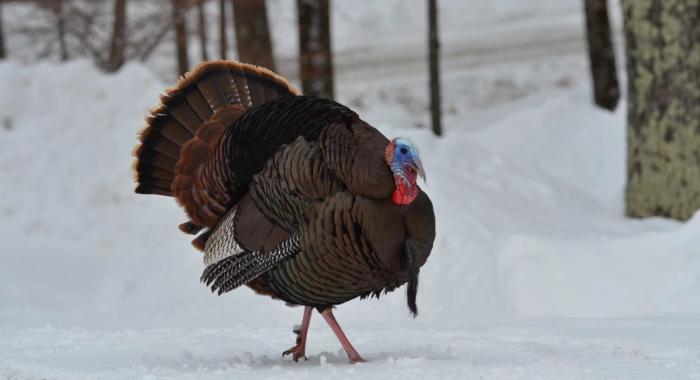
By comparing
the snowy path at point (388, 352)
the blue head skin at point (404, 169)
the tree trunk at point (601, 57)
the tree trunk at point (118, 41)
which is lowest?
the snowy path at point (388, 352)

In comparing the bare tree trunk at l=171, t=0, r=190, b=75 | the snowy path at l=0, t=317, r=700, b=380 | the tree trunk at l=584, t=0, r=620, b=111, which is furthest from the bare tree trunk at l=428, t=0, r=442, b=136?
the snowy path at l=0, t=317, r=700, b=380

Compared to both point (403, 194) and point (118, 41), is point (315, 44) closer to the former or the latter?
point (118, 41)

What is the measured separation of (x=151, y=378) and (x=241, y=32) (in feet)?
25.4

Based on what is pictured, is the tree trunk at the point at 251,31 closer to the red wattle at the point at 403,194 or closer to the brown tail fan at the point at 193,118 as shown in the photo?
the brown tail fan at the point at 193,118

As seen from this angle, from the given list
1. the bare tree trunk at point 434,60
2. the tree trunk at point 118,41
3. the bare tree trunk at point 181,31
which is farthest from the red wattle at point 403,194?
the tree trunk at point 118,41

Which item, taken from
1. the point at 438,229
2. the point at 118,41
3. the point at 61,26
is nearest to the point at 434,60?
the point at 118,41

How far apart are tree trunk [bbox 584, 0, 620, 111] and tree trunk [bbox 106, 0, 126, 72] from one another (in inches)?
201

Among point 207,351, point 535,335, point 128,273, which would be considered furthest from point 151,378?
point 128,273

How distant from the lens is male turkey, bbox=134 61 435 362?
443cm

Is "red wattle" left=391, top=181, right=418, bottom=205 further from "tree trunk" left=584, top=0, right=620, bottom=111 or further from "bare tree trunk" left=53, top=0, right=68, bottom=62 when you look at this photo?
"bare tree trunk" left=53, top=0, right=68, bottom=62

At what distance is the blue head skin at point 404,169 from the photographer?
4.40 metres

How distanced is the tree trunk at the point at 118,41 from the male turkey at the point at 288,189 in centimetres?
768

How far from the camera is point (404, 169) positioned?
173 inches

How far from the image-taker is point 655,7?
841 cm
